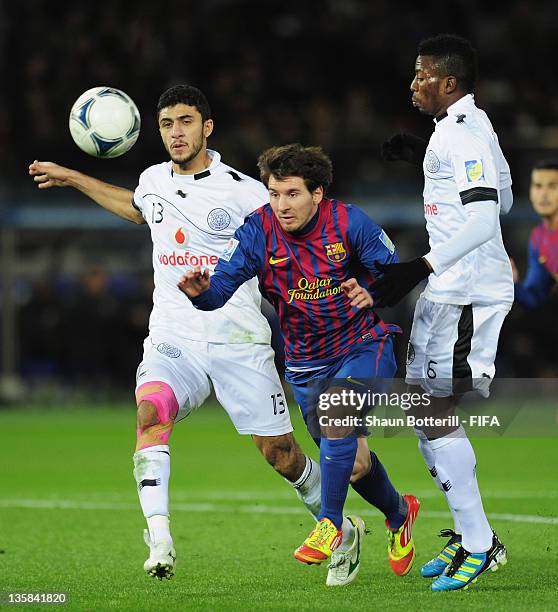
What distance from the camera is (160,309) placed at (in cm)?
719

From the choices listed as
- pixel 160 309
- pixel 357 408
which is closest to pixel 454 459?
pixel 357 408

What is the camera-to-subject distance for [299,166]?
6.36 metres

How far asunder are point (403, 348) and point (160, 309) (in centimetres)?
1002

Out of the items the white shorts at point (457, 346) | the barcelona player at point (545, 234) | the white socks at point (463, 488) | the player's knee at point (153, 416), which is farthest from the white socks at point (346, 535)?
the barcelona player at point (545, 234)

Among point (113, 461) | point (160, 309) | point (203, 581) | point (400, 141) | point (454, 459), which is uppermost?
point (400, 141)

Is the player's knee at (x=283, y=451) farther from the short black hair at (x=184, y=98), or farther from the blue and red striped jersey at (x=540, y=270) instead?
the blue and red striped jersey at (x=540, y=270)

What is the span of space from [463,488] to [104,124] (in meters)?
2.93

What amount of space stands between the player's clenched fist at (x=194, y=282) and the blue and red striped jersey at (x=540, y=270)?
4.08m

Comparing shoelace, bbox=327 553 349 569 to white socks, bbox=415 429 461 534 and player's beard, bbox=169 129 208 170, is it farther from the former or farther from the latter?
player's beard, bbox=169 129 208 170

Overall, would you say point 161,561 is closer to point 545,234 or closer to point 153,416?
point 153,416

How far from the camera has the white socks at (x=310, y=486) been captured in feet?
23.5

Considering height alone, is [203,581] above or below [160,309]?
below

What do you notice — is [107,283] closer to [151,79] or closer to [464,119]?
[151,79]

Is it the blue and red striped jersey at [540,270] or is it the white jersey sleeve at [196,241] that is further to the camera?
the blue and red striped jersey at [540,270]
